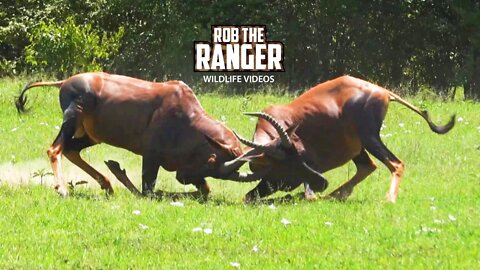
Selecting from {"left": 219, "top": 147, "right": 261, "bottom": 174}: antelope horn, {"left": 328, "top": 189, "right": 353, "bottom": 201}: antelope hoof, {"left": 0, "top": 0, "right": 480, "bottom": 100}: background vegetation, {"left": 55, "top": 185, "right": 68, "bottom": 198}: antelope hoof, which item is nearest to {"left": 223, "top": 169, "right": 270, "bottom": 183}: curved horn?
{"left": 219, "top": 147, "right": 261, "bottom": 174}: antelope horn

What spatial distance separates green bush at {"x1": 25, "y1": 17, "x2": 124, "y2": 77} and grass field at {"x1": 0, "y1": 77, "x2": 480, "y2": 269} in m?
13.2

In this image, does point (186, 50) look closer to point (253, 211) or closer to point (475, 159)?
point (475, 159)

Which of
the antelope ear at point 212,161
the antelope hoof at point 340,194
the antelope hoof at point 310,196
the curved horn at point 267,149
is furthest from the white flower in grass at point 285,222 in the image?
the antelope ear at point 212,161

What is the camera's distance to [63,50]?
2742 centimetres

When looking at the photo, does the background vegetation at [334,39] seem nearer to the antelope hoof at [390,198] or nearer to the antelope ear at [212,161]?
the antelope ear at [212,161]

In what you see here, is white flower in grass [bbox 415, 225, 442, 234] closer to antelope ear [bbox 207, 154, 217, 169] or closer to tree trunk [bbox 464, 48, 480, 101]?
antelope ear [bbox 207, 154, 217, 169]

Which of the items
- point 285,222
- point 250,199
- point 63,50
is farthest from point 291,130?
point 63,50

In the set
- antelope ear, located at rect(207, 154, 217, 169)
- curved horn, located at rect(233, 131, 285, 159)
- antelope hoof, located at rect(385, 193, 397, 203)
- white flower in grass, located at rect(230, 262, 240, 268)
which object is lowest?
antelope hoof, located at rect(385, 193, 397, 203)

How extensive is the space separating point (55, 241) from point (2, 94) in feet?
40.0

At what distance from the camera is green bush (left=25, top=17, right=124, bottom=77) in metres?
27.0

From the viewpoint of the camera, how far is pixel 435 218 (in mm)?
9812

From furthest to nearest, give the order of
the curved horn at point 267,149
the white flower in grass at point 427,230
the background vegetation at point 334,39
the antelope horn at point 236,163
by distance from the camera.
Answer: the background vegetation at point 334,39, the antelope horn at point 236,163, the curved horn at point 267,149, the white flower in grass at point 427,230

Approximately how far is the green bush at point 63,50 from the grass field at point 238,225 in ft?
43.4

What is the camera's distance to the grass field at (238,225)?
8.02 meters
